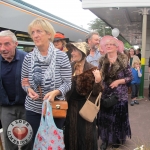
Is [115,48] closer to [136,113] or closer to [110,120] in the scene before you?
[110,120]

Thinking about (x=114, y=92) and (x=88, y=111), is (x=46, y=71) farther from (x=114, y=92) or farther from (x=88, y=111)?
(x=114, y=92)

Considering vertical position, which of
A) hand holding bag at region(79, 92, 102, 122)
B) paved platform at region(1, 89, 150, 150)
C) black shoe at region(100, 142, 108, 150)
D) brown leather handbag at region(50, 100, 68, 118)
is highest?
brown leather handbag at region(50, 100, 68, 118)

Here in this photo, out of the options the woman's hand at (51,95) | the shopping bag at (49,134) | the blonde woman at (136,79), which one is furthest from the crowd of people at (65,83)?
the blonde woman at (136,79)

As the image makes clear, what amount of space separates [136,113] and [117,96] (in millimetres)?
2791

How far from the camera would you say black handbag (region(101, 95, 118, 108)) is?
11.7 feet

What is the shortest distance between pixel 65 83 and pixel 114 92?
1.41 meters

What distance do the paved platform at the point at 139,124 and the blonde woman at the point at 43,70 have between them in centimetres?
146

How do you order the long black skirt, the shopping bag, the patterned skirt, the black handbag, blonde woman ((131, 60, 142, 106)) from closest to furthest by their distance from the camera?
1. the shopping bag
2. the long black skirt
3. the black handbag
4. the patterned skirt
5. blonde woman ((131, 60, 142, 106))

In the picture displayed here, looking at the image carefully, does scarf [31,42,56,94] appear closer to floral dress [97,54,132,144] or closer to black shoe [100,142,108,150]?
floral dress [97,54,132,144]

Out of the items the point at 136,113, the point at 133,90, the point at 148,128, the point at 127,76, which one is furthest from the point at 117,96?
the point at 133,90

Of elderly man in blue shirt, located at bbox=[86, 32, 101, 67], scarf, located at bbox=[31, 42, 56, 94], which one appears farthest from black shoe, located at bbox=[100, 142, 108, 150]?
scarf, located at bbox=[31, 42, 56, 94]

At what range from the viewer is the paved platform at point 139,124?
3.90 meters

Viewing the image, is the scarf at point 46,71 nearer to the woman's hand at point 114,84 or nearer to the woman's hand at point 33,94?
the woman's hand at point 33,94

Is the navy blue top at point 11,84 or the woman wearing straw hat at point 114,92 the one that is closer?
the navy blue top at point 11,84
